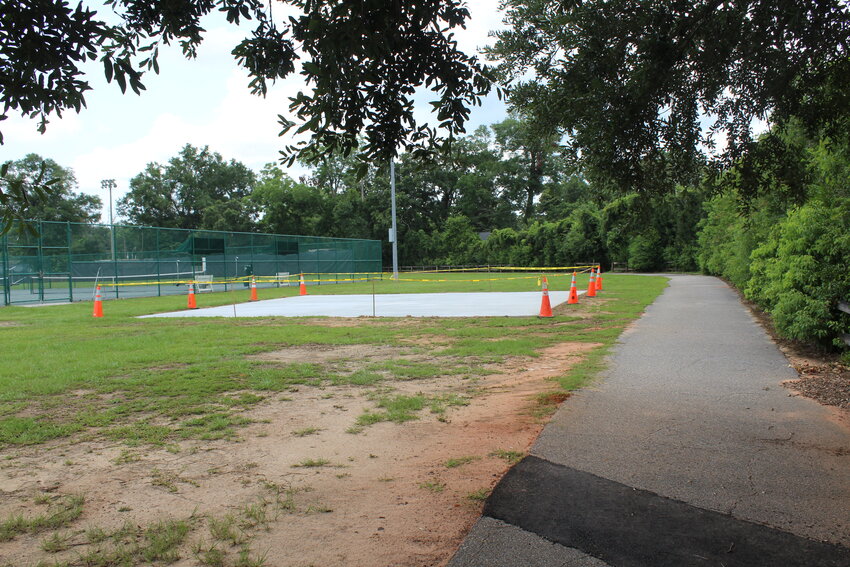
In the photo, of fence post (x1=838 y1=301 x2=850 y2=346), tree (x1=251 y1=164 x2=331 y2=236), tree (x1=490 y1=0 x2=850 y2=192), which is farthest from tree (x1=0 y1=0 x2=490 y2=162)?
tree (x1=251 y1=164 x2=331 y2=236)

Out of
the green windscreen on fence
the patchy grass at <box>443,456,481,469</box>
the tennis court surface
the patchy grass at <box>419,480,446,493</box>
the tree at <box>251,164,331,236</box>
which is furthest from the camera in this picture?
the tree at <box>251,164,331,236</box>

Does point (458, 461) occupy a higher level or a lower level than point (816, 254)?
lower

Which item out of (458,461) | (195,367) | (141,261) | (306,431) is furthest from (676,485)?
(141,261)

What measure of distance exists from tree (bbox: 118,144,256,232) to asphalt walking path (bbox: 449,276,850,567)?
65592mm

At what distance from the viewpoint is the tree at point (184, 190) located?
70.1m

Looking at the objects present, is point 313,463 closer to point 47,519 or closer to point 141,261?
point 47,519

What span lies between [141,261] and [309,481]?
26.8 m

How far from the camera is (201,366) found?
8.34 metres

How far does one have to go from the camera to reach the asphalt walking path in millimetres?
3051

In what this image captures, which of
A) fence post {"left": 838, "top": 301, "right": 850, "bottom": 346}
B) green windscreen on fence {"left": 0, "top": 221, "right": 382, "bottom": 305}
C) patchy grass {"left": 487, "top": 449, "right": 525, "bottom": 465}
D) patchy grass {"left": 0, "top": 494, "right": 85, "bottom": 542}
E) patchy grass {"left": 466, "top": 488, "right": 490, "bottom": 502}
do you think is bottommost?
patchy grass {"left": 466, "top": 488, "right": 490, "bottom": 502}

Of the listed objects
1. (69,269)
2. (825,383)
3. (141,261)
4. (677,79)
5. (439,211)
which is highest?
(439,211)

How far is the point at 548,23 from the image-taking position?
5480 mm

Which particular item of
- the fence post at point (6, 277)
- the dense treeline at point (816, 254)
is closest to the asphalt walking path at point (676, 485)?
the dense treeline at point (816, 254)

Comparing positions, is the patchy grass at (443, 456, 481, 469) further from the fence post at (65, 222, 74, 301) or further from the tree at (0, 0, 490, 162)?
the fence post at (65, 222, 74, 301)
